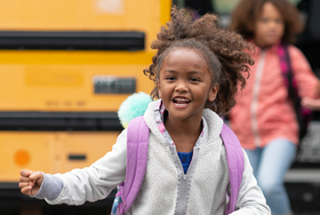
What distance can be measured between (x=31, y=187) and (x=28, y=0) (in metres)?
1.38

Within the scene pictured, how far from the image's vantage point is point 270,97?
98.1 inches

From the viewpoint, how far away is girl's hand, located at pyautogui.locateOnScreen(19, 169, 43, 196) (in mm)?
1325

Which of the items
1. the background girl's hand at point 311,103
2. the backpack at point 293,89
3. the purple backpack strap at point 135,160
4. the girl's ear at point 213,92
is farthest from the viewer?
the backpack at point 293,89

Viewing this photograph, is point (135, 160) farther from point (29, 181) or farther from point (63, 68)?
point (63, 68)

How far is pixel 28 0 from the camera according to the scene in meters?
2.39

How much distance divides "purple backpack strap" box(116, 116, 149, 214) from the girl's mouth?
0.43ft

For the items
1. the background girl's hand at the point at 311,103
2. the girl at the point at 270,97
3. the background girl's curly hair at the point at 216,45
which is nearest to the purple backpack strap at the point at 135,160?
the background girl's curly hair at the point at 216,45

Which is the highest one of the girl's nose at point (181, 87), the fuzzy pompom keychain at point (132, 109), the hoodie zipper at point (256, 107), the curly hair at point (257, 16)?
the curly hair at point (257, 16)

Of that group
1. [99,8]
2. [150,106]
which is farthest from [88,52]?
[150,106]

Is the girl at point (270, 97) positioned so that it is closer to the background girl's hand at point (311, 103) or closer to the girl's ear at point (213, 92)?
the background girl's hand at point (311, 103)

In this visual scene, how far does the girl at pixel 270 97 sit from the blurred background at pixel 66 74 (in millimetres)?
563

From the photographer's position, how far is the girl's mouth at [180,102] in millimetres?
1421

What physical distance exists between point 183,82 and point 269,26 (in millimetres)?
1311

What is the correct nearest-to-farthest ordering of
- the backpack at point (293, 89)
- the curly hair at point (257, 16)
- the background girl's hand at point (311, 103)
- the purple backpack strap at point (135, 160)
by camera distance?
1. the purple backpack strap at point (135, 160)
2. the background girl's hand at point (311, 103)
3. the backpack at point (293, 89)
4. the curly hair at point (257, 16)
